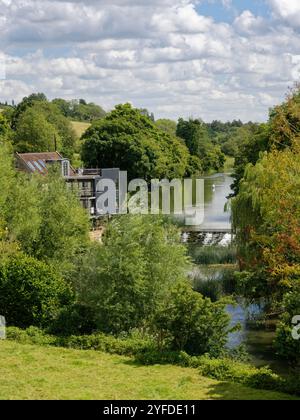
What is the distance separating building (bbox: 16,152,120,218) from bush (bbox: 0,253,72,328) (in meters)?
30.5

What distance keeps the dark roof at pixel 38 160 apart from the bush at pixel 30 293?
117ft

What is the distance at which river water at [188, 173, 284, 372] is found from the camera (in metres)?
21.4

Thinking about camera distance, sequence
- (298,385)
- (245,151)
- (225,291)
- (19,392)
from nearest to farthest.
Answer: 1. (19,392)
2. (298,385)
3. (225,291)
4. (245,151)

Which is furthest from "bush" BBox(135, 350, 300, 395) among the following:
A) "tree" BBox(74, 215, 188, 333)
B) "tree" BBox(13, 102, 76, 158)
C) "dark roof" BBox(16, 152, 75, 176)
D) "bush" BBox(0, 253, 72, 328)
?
"tree" BBox(13, 102, 76, 158)

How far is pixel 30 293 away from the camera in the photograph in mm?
21078

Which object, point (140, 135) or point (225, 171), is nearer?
point (140, 135)

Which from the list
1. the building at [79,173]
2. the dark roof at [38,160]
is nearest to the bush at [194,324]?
the building at [79,173]

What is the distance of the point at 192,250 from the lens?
38.2 m

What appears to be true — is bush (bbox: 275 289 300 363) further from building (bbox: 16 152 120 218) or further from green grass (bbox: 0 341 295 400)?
building (bbox: 16 152 120 218)

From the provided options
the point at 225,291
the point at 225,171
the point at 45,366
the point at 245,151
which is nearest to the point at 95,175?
the point at 245,151

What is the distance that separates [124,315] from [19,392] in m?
6.06

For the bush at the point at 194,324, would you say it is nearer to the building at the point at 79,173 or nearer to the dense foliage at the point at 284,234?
the dense foliage at the point at 284,234
